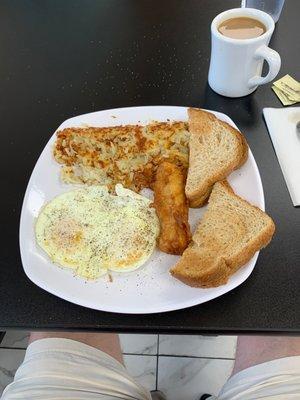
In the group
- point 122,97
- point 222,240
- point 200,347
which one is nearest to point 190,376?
point 200,347

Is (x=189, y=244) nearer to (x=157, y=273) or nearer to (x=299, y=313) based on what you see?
(x=157, y=273)

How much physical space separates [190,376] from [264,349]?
578mm

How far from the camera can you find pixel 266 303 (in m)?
0.86

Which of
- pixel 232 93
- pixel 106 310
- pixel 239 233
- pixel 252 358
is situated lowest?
pixel 252 358

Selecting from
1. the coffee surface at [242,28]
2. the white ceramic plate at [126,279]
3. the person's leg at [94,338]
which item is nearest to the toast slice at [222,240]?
the white ceramic plate at [126,279]

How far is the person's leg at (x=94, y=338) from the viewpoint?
990 mm

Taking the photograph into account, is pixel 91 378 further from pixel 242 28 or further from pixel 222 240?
pixel 242 28

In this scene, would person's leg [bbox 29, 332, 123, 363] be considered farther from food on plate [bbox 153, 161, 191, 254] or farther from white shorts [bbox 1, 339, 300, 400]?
food on plate [bbox 153, 161, 191, 254]

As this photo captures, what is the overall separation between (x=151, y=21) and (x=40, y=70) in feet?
1.36

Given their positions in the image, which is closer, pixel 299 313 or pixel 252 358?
pixel 299 313

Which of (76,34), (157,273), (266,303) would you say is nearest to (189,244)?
(157,273)

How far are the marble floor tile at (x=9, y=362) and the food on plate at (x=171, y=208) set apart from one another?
975mm

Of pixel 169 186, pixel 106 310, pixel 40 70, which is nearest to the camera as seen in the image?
pixel 106 310

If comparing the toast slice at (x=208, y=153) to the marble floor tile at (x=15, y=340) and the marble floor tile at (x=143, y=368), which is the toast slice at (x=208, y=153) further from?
the marble floor tile at (x=15, y=340)
